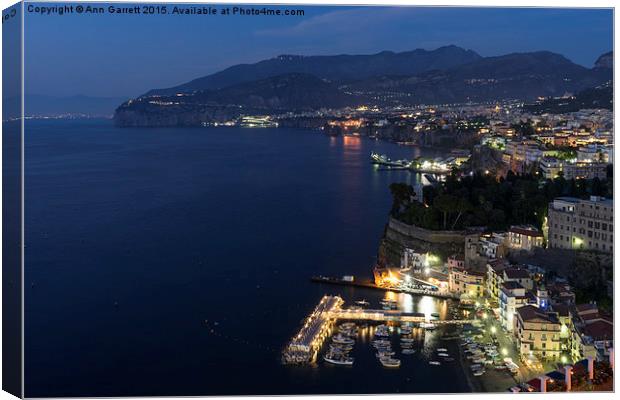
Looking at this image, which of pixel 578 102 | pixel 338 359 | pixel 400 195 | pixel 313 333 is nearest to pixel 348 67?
pixel 578 102

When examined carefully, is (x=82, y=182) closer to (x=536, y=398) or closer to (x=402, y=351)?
(x=402, y=351)

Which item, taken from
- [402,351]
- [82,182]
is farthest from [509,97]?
[402,351]

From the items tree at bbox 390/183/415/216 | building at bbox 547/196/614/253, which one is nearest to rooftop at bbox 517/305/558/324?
building at bbox 547/196/614/253

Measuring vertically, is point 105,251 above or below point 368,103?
below

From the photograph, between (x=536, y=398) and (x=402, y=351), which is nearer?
(x=536, y=398)

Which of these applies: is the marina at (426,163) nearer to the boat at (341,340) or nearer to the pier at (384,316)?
the pier at (384,316)

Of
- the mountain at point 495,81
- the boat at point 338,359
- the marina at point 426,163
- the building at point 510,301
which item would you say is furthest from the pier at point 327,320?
the marina at point 426,163

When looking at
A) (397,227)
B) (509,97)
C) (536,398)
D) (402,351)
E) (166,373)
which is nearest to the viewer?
(536,398)

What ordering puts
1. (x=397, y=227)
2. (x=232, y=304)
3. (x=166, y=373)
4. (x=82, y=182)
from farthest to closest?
(x=82, y=182), (x=397, y=227), (x=232, y=304), (x=166, y=373)
